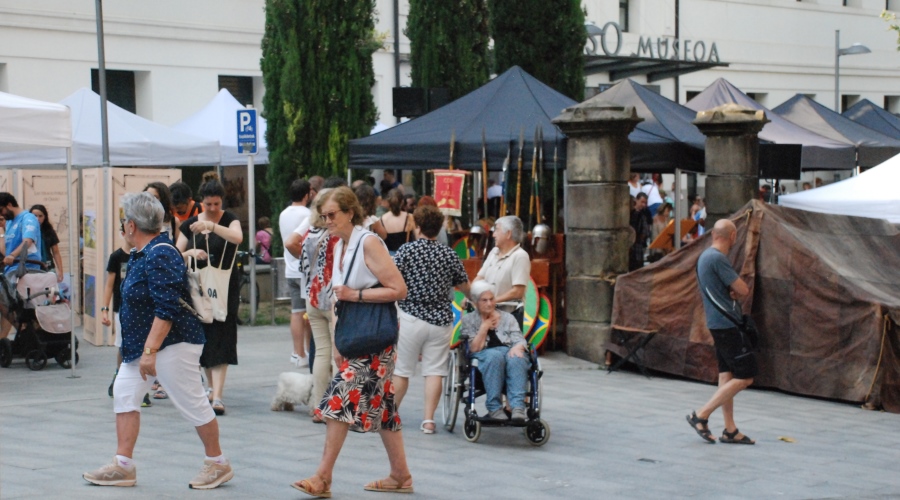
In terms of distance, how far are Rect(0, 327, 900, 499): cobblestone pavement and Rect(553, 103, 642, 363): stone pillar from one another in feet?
4.10

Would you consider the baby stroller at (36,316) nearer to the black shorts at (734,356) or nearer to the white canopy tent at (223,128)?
the black shorts at (734,356)

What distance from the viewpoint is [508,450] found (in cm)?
873

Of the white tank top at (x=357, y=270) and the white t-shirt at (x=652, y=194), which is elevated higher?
the white t-shirt at (x=652, y=194)

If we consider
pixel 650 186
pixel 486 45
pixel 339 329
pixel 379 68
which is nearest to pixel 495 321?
pixel 339 329

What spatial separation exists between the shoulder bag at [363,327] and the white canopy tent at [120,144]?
11020 mm

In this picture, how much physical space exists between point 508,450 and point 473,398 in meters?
0.49

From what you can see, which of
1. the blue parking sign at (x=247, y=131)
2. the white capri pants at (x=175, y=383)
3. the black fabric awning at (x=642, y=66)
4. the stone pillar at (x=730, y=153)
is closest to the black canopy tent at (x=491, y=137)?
the stone pillar at (x=730, y=153)

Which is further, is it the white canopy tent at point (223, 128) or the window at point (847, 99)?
the window at point (847, 99)

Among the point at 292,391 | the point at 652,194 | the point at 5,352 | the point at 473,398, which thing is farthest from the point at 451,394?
the point at 652,194

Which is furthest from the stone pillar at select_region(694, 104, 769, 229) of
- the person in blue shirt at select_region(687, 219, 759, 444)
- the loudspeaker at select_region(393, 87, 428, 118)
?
the loudspeaker at select_region(393, 87, 428, 118)

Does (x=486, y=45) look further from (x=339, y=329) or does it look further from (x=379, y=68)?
(x=339, y=329)

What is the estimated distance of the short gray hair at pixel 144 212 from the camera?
702cm

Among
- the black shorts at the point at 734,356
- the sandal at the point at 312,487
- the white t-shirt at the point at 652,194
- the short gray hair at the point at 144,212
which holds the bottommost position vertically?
the sandal at the point at 312,487

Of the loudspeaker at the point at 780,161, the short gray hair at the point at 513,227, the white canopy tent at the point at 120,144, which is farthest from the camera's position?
the white canopy tent at the point at 120,144
